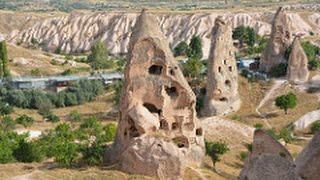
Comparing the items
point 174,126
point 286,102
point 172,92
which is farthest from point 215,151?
point 286,102

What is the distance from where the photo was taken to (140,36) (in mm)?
40250

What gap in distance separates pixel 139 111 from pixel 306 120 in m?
28.1

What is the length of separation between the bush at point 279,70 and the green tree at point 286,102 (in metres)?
8.11

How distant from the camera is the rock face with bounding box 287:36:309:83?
70562 mm

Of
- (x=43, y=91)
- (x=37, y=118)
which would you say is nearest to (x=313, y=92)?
(x=37, y=118)

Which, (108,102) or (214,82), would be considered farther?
(108,102)

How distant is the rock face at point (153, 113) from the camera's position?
37531mm

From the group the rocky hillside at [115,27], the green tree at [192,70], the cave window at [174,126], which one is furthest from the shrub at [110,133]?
the rocky hillside at [115,27]

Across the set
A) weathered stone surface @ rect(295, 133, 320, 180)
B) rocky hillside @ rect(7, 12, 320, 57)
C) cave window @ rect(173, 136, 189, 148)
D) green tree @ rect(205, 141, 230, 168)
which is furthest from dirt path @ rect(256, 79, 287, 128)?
rocky hillside @ rect(7, 12, 320, 57)

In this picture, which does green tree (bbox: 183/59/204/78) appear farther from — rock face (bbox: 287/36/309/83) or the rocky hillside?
the rocky hillside

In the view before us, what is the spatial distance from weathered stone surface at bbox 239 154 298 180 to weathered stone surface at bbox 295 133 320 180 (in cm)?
27

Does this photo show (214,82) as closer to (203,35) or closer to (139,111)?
(139,111)

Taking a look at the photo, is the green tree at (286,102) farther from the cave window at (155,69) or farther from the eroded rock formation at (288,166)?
the eroded rock formation at (288,166)

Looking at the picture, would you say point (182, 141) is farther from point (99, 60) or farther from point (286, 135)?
point (99, 60)
